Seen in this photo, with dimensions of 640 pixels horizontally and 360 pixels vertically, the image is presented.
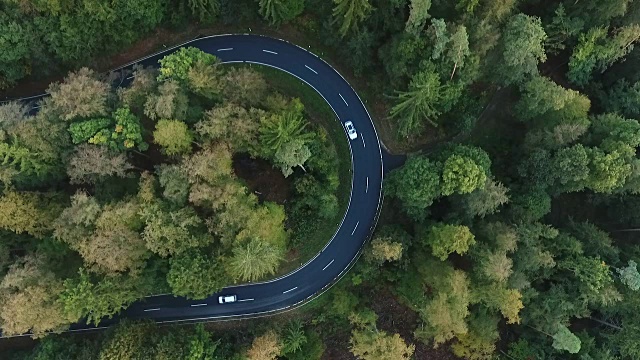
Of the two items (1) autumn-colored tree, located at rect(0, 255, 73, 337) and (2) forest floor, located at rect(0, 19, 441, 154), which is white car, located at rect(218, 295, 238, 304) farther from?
(2) forest floor, located at rect(0, 19, 441, 154)

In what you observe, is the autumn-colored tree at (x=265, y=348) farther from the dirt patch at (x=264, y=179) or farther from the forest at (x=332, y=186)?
the dirt patch at (x=264, y=179)

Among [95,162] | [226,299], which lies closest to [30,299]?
[95,162]

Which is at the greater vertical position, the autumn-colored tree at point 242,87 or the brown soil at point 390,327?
the autumn-colored tree at point 242,87

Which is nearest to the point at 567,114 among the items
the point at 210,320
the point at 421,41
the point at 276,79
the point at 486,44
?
the point at 486,44

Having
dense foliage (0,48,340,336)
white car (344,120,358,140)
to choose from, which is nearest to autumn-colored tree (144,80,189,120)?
dense foliage (0,48,340,336)

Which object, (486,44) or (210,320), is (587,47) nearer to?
(486,44)

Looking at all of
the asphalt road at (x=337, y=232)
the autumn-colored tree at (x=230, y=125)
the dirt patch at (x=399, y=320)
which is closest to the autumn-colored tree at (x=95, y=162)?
the autumn-colored tree at (x=230, y=125)
